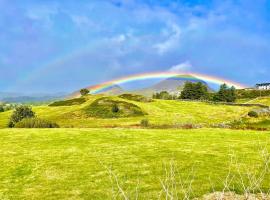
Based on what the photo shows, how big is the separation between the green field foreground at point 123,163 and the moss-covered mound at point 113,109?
55544 millimetres

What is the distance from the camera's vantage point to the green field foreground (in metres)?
14.5

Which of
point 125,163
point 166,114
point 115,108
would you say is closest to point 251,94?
point 166,114

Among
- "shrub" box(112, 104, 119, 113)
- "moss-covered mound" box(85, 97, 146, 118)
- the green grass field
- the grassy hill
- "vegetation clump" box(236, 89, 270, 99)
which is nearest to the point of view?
the green grass field

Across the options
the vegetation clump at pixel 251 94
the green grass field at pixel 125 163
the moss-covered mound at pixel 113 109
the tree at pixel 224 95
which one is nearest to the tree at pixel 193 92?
the tree at pixel 224 95

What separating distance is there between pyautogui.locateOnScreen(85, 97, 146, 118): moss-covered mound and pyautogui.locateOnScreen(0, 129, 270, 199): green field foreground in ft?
182

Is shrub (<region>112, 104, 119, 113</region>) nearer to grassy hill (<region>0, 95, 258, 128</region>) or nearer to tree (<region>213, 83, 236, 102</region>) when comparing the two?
grassy hill (<region>0, 95, 258, 128</region>)

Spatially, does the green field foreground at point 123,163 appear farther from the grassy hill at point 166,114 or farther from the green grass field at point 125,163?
the grassy hill at point 166,114

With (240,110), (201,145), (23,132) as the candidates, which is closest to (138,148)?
(201,145)

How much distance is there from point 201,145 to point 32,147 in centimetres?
1136

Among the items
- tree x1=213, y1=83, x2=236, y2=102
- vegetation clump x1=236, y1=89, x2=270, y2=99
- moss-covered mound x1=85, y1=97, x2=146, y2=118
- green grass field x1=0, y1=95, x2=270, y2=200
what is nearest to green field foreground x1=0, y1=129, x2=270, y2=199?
green grass field x1=0, y1=95, x2=270, y2=200

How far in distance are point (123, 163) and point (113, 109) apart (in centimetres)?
6903

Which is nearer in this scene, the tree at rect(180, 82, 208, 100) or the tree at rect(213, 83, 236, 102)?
the tree at rect(213, 83, 236, 102)

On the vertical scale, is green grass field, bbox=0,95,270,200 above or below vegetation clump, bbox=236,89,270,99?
below

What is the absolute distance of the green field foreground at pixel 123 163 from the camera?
14.5 metres
